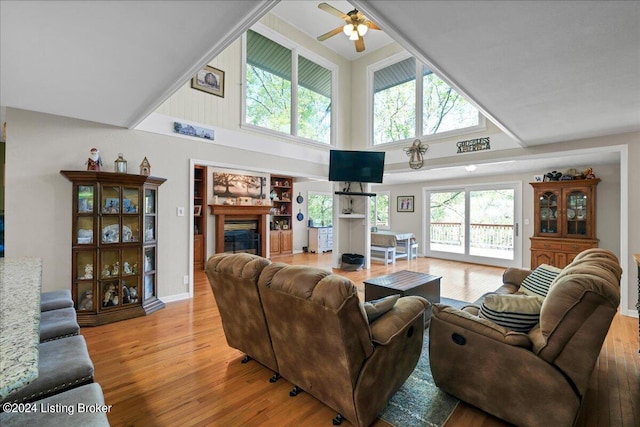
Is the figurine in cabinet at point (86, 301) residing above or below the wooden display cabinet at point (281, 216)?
below


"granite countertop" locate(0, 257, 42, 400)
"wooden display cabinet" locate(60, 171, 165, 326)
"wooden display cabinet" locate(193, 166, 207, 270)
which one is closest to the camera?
"granite countertop" locate(0, 257, 42, 400)

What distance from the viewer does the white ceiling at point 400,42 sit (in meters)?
1.49

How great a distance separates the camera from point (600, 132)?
3736mm

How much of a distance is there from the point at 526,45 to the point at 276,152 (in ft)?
13.8

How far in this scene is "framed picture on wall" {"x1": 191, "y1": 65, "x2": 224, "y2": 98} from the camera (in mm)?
4434

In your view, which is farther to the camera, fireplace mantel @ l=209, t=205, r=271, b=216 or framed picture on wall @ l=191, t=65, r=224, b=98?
fireplace mantel @ l=209, t=205, r=271, b=216

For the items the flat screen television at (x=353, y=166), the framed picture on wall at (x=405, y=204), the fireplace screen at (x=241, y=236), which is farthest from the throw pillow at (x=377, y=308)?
the framed picture on wall at (x=405, y=204)

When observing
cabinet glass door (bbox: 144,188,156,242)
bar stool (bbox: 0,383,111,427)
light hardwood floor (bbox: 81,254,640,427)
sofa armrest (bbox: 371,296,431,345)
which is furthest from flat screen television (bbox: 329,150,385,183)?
bar stool (bbox: 0,383,111,427)

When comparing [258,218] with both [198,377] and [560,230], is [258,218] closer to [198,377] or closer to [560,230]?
[198,377]

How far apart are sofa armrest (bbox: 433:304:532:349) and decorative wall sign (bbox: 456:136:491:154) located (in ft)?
13.1

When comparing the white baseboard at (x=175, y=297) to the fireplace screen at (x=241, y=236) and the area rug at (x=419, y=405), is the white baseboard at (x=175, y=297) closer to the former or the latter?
the fireplace screen at (x=241, y=236)

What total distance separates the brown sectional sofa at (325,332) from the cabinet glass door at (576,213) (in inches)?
211

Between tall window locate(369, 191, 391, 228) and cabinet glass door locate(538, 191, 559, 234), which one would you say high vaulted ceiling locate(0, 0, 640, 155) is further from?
tall window locate(369, 191, 391, 228)

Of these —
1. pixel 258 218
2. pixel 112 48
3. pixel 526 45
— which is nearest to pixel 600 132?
pixel 526 45
